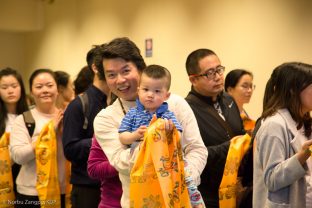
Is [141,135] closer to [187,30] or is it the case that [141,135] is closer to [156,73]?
[156,73]

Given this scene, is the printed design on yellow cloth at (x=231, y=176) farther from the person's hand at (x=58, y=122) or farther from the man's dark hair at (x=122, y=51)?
the person's hand at (x=58, y=122)

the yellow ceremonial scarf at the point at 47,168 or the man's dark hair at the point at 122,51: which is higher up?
the man's dark hair at the point at 122,51

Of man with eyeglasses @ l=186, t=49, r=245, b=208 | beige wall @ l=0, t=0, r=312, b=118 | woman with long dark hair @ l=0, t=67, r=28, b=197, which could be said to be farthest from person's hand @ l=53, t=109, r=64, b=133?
beige wall @ l=0, t=0, r=312, b=118

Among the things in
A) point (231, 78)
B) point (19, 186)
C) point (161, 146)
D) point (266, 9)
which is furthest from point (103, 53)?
point (266, 9)

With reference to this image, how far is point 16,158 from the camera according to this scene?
324 cm

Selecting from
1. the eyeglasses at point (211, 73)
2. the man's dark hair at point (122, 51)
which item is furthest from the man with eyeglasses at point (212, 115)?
the man's dark hair at point (122, 51)

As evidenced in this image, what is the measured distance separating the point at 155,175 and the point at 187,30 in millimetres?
4292

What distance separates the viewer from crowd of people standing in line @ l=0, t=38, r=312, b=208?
6.23ft

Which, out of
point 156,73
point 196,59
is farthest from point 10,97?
point 156,73

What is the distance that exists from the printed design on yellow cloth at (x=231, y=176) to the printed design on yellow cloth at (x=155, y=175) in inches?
36.9

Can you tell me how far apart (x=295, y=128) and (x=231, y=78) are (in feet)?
8.19

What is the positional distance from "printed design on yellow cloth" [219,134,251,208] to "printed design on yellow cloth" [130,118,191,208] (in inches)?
36.9

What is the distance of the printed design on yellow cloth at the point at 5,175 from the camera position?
138 inches

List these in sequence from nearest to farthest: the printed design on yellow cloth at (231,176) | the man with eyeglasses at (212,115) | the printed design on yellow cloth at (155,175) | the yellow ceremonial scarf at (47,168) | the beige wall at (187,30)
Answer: the printed design on yellow cloth at (155,175) → the printed design on yellow cloth at (231,176) → the man with eyeglasses at (212,115) → the yellow ceremonial scarf at (47,168) → the beige wall at (187,30)
